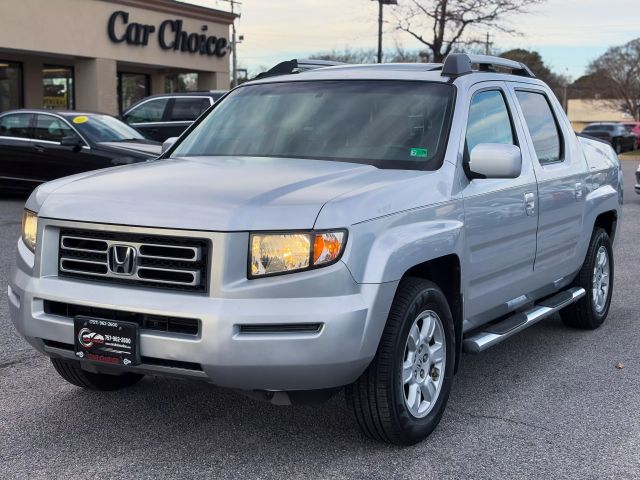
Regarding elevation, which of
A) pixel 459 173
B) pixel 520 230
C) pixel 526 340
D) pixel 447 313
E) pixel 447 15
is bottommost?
pixel 526 340

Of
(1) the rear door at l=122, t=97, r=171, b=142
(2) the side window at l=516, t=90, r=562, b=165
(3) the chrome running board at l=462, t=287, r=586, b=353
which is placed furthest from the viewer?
(1) the rear door at l=122, t=97, r=171, b=142

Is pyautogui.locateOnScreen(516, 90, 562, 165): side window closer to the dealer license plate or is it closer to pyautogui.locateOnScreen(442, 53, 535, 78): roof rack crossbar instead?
pyautogui.locateOnScreen(442, 53, 535, 78): roof rack crossbar

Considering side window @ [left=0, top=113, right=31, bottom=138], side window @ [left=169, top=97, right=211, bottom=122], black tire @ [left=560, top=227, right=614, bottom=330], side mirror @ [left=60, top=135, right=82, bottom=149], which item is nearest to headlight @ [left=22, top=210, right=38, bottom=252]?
black tire @ [left=560, top=227, right=614, bottom=330]

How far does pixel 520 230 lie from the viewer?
16.7ft

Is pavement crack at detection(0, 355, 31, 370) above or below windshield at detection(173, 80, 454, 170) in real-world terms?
below

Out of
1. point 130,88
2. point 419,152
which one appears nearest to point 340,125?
point 419,152

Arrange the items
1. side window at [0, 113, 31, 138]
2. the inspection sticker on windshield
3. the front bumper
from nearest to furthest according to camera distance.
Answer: the front bumper → the inspection sticker on windshield → side window at [0, 113, 31, 138]

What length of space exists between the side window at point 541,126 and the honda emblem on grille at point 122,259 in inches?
115

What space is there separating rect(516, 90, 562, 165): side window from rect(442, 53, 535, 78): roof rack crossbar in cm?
22

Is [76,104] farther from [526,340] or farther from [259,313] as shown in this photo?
[259,313]

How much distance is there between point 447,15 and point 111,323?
32.5 metres

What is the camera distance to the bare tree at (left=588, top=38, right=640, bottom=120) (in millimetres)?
81938

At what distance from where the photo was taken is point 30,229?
13.7 feet

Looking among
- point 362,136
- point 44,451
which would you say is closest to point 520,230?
point 362,136
